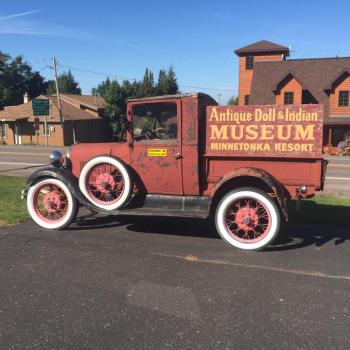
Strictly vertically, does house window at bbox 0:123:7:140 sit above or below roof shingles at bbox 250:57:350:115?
below

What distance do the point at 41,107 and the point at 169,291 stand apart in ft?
147

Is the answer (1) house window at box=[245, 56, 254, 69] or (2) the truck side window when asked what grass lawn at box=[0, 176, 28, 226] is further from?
(1) house window at box=[245, 56, 254, 69]

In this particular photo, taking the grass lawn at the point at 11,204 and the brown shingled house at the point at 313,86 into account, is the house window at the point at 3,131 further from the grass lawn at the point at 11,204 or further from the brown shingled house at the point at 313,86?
the grass lawn at the point at 11,204

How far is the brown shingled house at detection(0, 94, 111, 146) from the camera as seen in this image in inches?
1881

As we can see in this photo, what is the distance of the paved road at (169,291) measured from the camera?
370cm

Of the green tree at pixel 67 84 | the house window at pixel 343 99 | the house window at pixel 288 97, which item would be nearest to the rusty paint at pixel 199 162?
the house window at pixel 288 97

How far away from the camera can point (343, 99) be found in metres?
36.2

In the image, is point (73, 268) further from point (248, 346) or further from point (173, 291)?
point (248, 346)

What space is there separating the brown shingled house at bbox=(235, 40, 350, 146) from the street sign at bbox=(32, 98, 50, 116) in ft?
69.5

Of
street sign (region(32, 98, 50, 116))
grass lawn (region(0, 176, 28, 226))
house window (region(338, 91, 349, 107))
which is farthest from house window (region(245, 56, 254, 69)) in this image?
grass lawn (region(0, 176, 28, 226))

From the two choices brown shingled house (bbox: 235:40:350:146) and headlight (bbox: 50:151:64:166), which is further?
brown shingled house (bbox: 235:40:350:146)

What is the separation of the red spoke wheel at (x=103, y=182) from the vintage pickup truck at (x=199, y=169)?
0.05ft

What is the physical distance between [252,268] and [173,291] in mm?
1216

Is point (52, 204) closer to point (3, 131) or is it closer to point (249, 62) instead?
point (249, 62)
